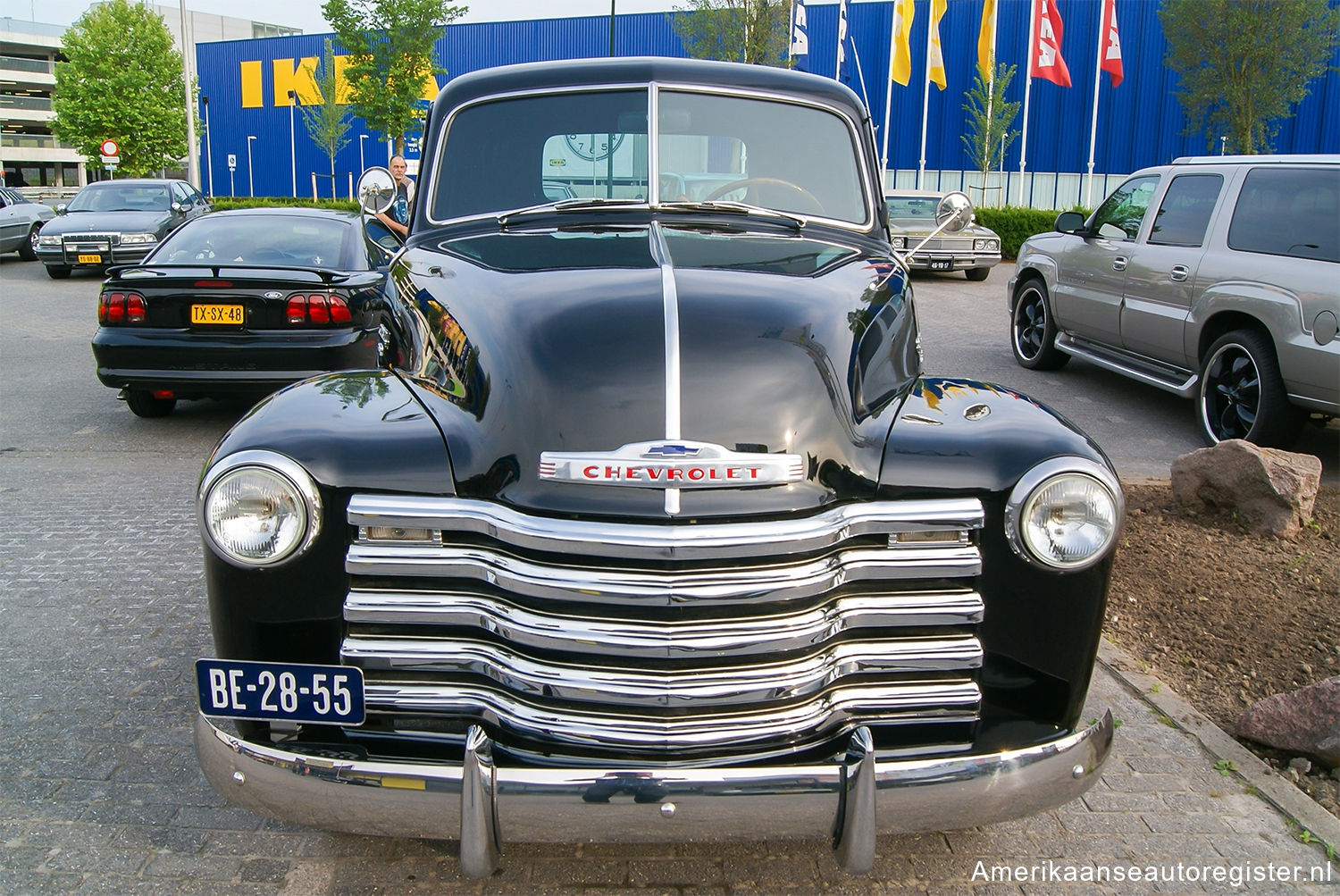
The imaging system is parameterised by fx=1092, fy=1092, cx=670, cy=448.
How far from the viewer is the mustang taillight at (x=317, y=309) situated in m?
7.38

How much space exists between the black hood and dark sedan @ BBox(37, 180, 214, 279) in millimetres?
15958

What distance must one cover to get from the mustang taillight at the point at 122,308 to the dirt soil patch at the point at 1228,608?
6359 millimetres

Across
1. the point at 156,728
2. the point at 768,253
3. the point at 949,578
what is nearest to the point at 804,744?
the point at 949,578

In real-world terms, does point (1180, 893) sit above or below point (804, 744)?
below

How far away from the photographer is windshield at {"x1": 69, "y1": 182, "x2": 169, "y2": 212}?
18562 mm

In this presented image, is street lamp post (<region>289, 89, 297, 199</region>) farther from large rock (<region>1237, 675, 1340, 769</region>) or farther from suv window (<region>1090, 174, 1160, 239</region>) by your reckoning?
large rock (<region>1237, 675, 1340, 769</region>)

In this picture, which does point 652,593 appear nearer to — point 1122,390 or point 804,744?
point 804,744

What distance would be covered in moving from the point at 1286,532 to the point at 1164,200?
3.93 m

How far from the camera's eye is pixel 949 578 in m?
2.65

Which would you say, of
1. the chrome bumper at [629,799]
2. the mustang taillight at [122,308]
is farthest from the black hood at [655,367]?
the mustang taillight at [122,308]

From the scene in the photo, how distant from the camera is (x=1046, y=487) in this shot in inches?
105

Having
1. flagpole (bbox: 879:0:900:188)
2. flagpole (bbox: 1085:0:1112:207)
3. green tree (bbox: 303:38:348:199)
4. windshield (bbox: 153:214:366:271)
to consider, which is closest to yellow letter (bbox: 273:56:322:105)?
green tree (bbox: 303:38:348:199)

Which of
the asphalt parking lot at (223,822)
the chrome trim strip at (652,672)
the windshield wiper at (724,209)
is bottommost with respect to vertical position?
the asphalt parking lot at (223,822)

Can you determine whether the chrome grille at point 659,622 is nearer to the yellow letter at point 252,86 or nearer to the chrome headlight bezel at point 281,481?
the chrome headlight bezel at point 281,481
